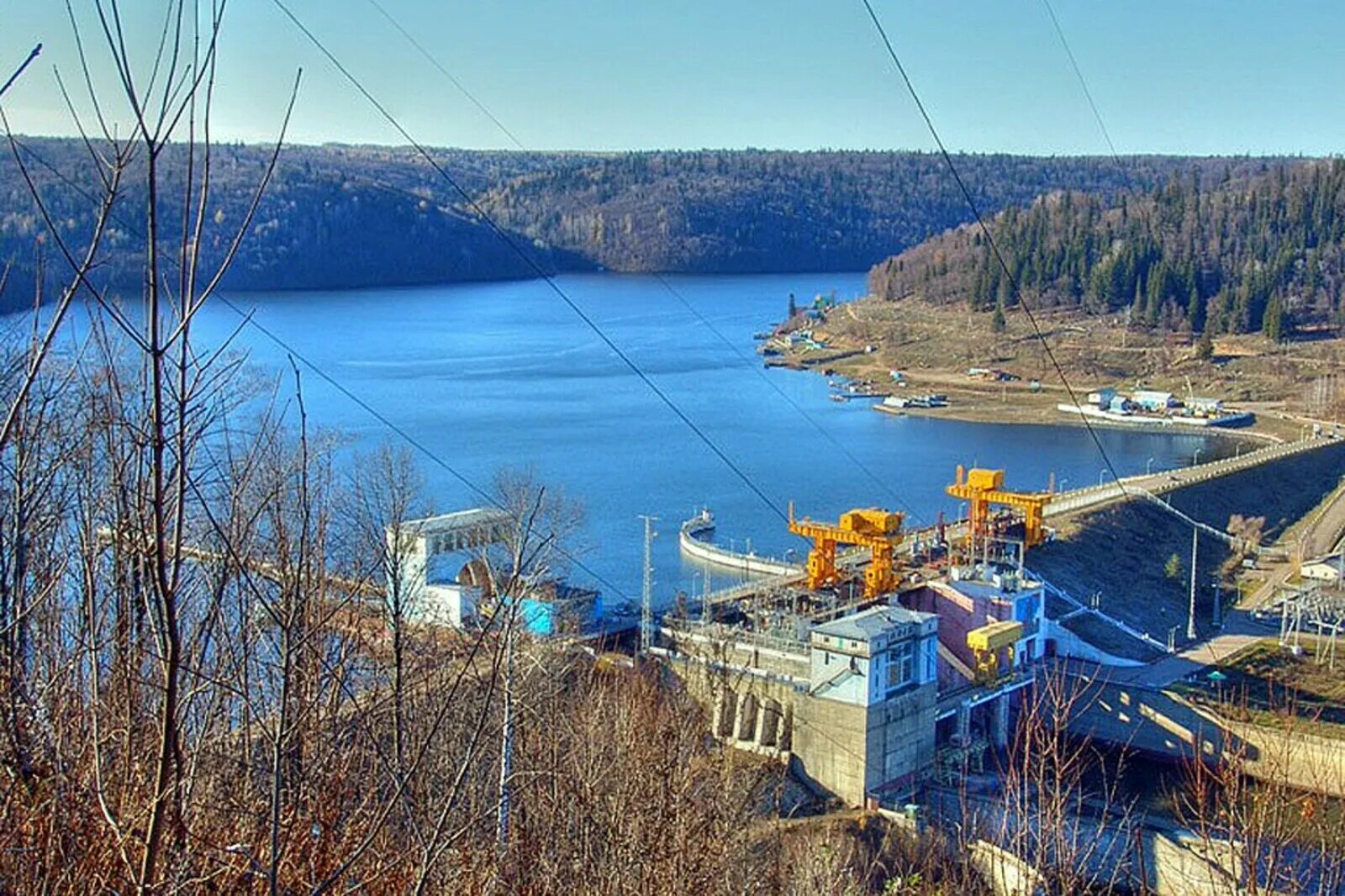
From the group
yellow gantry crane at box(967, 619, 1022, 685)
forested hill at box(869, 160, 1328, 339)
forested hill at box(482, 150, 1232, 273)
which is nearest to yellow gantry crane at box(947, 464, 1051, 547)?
yellow gantry crane at box(967, 619, 1022, 685)

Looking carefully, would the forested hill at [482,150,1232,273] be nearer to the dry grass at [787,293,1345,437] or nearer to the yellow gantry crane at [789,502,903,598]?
the dry grass at [787,293,1345,437]

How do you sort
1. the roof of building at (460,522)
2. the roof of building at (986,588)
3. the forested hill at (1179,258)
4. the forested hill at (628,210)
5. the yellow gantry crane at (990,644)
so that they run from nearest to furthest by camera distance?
the roof of building at (460,522)
the yellow gantry crane at (990,644)
the roof of building at (986,588)
the forested hill at (1179,258)
the forested hill at (628,210)

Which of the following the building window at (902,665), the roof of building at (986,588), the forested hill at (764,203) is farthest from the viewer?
the forested hill at (764,203)

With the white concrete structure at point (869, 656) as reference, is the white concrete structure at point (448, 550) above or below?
above

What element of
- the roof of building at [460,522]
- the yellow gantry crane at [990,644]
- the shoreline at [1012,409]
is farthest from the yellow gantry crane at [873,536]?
the shoreline at [1012,409]

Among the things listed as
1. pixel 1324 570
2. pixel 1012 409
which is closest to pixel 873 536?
pixel 1324 570

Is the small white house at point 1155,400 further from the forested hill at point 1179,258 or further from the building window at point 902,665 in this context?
the building window at point 902,665

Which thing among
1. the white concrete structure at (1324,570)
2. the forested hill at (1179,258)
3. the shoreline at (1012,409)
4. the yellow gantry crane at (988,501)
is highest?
the forested hill at (1179,258)
